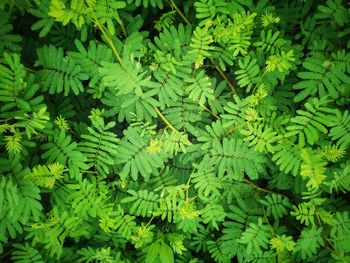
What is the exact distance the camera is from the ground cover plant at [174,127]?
1829 millimetres

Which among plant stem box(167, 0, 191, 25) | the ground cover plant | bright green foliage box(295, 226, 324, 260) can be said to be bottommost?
bright green foliage box(295, 226, 324, 260)

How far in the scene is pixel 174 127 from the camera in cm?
197

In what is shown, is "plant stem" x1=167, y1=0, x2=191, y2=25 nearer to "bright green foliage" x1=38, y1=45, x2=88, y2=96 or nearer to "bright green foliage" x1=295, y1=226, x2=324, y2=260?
"bright green foliage" x1=38, y1=45, x2=88, y2=96

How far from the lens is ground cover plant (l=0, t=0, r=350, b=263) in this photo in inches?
72.0

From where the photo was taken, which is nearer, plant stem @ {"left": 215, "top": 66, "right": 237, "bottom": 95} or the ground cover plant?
the ground cover plant

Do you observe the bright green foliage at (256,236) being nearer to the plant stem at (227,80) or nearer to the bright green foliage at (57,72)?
the plant stem at (227,80)

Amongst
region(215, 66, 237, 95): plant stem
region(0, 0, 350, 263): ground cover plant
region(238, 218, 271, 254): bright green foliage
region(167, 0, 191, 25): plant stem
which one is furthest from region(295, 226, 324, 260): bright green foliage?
A: region(167, 0, 191, 25): plant stem

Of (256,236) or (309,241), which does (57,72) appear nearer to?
(256,236)

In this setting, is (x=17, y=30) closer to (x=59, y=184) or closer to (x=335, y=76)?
(x=59, y=184)

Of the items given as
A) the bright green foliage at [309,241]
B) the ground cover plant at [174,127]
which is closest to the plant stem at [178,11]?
the ground cover plant at [174,127]

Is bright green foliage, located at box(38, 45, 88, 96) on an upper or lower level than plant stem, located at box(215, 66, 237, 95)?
upper

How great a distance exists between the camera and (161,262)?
2182mm

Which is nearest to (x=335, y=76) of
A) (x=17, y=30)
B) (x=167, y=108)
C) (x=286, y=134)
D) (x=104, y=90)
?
(x=286, y=134)

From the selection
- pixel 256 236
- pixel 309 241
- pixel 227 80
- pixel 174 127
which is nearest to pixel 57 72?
pixel 174 127
